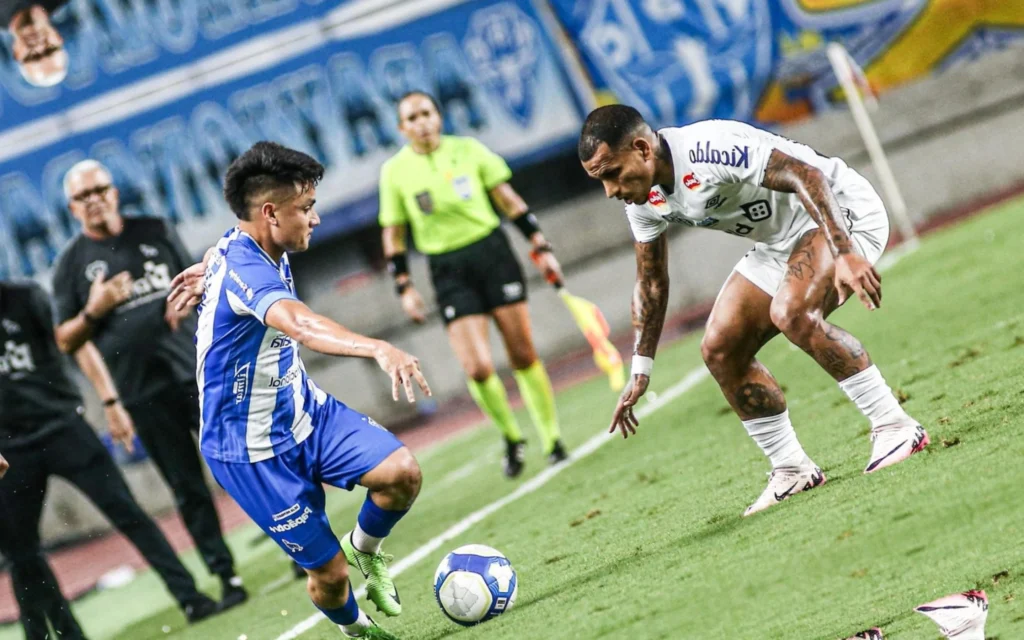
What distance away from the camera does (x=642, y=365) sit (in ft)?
19.7

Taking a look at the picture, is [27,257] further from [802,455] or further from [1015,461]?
[1015,461]

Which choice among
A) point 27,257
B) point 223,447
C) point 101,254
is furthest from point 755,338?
point 27,257

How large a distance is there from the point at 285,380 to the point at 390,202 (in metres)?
4.11

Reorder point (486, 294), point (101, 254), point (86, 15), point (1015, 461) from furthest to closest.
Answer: point (86, 15) < point (486, 294) < point (101, 254) < point (1015, 461)

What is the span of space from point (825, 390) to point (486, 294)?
224 cm

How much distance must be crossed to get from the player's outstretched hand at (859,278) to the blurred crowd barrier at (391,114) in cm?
1157

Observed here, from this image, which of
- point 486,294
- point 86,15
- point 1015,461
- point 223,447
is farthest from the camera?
point 86,15

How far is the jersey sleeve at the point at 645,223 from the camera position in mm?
5762

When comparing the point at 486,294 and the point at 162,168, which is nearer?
the point at 486,294

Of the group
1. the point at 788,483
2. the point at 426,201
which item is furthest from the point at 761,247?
the point at 426,201

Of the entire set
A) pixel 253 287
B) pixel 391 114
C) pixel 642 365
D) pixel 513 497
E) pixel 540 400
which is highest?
pixel 253 287

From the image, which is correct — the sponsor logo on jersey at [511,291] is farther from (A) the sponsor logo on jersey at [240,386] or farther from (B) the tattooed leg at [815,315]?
(A) the sponsor logo on jersey at [240,386]

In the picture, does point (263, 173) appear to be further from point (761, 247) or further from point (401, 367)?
point (761, 247)

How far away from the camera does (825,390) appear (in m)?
8.74
